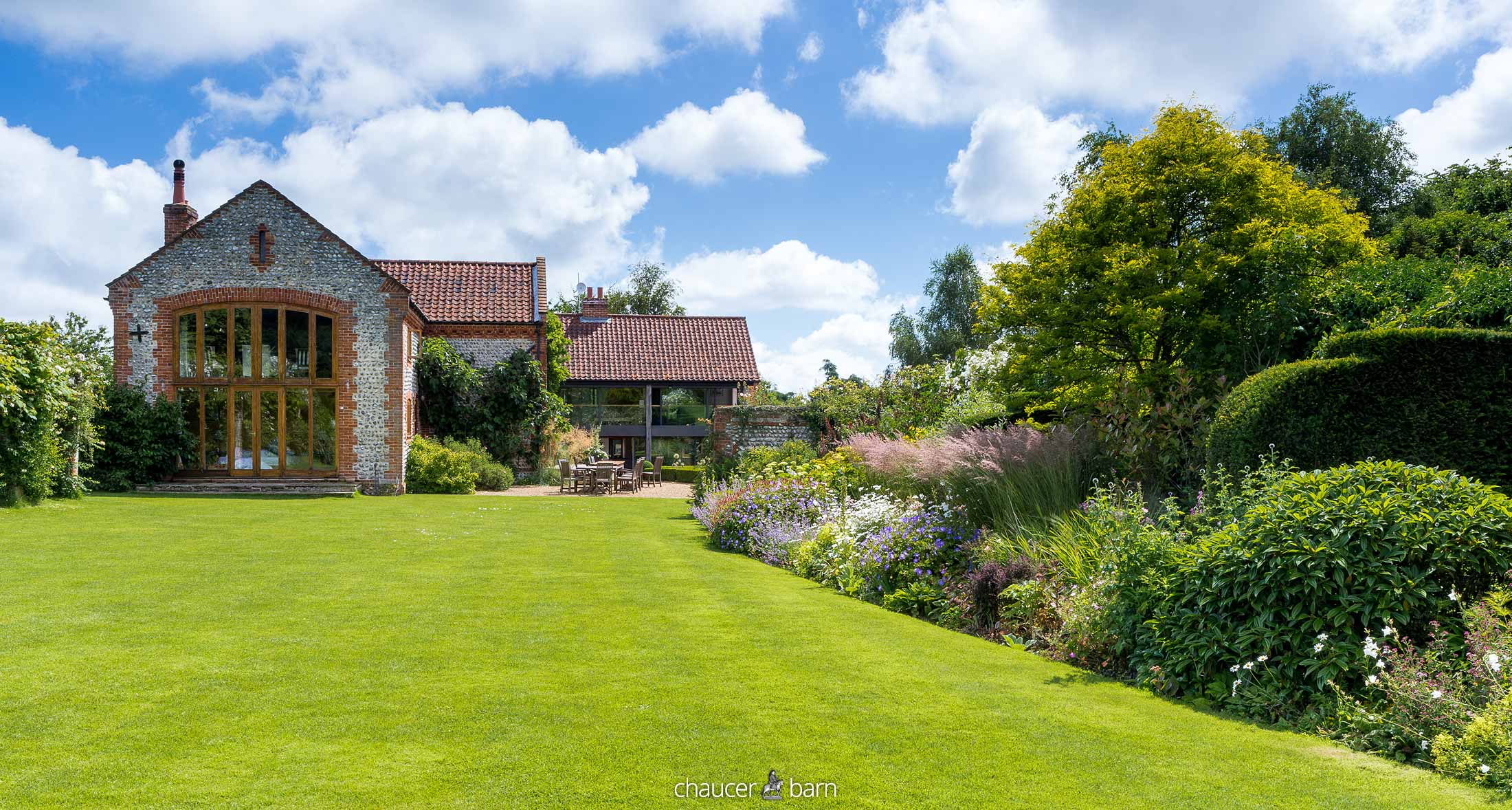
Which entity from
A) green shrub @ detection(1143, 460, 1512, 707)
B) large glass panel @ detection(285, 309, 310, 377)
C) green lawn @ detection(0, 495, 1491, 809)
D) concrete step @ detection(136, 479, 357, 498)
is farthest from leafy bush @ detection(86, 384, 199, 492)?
green shrub @ detection(1143, 460, 1512, 707)

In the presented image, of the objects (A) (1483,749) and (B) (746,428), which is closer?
(A) (1483,749)

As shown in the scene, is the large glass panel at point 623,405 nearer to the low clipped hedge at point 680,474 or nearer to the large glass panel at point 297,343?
the low clipped hedge at point 680,474

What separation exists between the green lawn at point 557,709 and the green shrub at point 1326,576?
48 centimetres

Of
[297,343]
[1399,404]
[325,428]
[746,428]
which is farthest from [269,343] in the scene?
[1399,404]

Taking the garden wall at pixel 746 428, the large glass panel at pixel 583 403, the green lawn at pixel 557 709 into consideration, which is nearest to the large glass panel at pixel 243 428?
the garden wall at pixel 746 428

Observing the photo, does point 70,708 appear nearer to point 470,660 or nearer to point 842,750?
point 470,660

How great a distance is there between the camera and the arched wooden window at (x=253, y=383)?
20328 mm

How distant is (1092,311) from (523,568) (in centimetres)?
762

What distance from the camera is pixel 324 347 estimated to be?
20719 mm

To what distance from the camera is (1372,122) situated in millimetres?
28125

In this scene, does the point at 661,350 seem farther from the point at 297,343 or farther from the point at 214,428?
the point at 214,428

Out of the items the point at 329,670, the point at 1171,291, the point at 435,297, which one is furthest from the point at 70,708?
the point at 435,297

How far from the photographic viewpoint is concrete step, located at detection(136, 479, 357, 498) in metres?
19.3

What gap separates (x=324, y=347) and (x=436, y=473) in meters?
3.92
